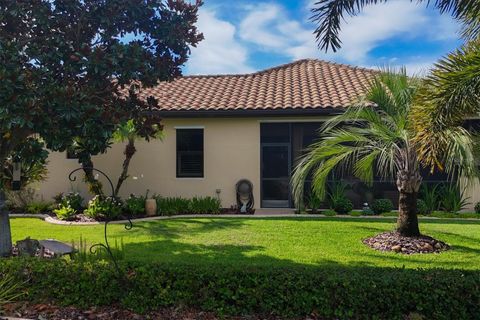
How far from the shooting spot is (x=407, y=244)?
7625mm

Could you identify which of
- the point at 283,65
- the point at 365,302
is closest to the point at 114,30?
the point at 365,302

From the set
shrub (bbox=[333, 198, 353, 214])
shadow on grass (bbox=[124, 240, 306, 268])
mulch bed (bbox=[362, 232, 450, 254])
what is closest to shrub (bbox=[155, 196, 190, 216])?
shadow on grass (bbox=[124, 240, 306, 268])

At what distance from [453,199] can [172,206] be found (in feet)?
29.6

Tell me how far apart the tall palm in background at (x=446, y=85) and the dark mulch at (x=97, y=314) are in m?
3.49

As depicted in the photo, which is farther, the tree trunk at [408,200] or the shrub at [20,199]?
the shrub at [20,199]

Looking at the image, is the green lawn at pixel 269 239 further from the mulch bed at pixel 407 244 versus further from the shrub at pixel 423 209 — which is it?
the shrub at pixel 423 209

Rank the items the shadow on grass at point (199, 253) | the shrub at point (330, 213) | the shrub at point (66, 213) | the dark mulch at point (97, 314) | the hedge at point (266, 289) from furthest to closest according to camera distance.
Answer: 1. the shrub at point (330, 213)
2. the shrub at point (66, 213)
3. the shadow on grass at point (199, 253)
4. the dark mulch at point (97, 314)
5. the hedge at point (266, 289)

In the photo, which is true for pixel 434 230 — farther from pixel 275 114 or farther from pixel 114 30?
pixel 114 30

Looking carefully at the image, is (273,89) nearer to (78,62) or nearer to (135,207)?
(135,207)

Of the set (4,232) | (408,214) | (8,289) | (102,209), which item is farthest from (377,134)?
(102,209)

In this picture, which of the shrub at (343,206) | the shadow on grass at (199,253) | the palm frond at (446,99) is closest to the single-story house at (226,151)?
the shrub at (343,206)

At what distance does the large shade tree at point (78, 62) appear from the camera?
5.41 m

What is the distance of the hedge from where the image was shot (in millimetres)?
4176

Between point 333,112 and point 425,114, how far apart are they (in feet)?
21.6
